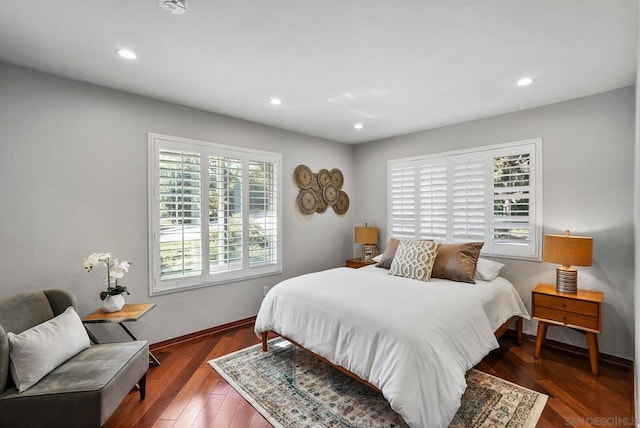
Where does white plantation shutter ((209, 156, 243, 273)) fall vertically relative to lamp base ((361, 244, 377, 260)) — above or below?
above

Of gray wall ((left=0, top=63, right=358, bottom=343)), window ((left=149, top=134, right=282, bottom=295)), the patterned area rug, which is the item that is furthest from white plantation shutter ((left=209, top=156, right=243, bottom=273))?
the patterned area rug

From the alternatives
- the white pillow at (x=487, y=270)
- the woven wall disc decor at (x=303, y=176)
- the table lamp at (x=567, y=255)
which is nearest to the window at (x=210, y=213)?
the woven wall disc decor at (x=303, y=176)

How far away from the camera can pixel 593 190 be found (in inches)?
112

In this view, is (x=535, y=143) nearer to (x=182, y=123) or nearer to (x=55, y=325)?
(x=182, y=123)

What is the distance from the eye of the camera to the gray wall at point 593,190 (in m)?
2.69

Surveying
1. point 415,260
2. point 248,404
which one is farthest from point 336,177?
point 248,404

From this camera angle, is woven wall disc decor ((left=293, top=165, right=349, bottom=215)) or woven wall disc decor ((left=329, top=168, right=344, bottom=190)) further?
woven wall disc decor ((left=329, top=168, right=344, bottom=190))

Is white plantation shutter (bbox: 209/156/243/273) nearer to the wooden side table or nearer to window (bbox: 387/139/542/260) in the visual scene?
the wooden side table

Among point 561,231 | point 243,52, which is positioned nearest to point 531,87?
point 561,231

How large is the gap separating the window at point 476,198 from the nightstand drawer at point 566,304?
579 mm

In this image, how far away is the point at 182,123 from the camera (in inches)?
125

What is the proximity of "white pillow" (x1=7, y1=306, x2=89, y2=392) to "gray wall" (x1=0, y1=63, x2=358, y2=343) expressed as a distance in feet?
2.30

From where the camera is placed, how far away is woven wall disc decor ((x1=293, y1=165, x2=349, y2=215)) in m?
4.26

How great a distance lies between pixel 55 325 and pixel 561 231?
171 inches
